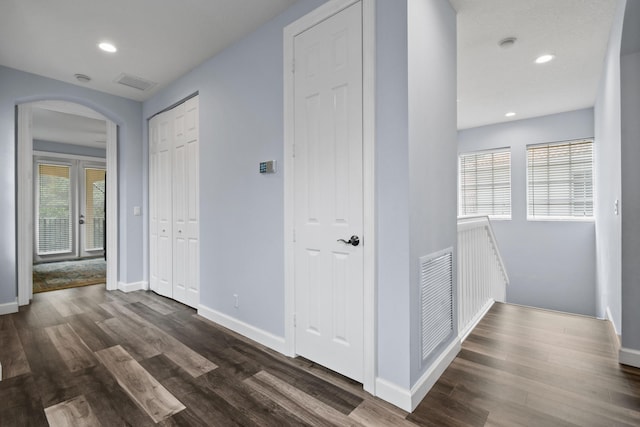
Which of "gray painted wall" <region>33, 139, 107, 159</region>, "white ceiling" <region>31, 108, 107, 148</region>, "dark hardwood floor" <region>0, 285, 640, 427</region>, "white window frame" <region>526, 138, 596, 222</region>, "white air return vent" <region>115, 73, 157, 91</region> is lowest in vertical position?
"dark hardwood floor" <region>0, 285, 640, 427</region>

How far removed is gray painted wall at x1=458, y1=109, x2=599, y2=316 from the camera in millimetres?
5102

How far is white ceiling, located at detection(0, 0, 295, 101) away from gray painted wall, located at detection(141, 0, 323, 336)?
0.19 m

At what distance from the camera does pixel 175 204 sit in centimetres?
397

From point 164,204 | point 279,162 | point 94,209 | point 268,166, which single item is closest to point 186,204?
point 164,204

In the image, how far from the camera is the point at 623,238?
2375 mm

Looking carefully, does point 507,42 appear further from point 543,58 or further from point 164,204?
point 164,204

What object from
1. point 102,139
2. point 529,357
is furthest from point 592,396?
point 102,139

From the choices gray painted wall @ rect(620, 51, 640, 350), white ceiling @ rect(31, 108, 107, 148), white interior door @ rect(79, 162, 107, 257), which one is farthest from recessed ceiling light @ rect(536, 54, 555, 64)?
white interior door @ rect(79, 162, 107, 257)

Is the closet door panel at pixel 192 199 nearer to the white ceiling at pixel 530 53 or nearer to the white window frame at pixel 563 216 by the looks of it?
the white ceiling at pixel 530 53

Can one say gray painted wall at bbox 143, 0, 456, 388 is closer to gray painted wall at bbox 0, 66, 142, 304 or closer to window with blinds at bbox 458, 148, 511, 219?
gray painted wall at bbox 0, 66, 142, 304

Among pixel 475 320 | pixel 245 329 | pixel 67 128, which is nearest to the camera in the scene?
pixel 245 329

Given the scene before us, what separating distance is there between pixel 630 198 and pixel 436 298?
5.47 feet

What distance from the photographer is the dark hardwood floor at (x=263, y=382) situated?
1772 millimetres

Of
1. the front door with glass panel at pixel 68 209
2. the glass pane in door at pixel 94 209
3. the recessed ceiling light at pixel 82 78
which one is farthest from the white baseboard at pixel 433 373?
the glass pane in door at pixel 94 209
